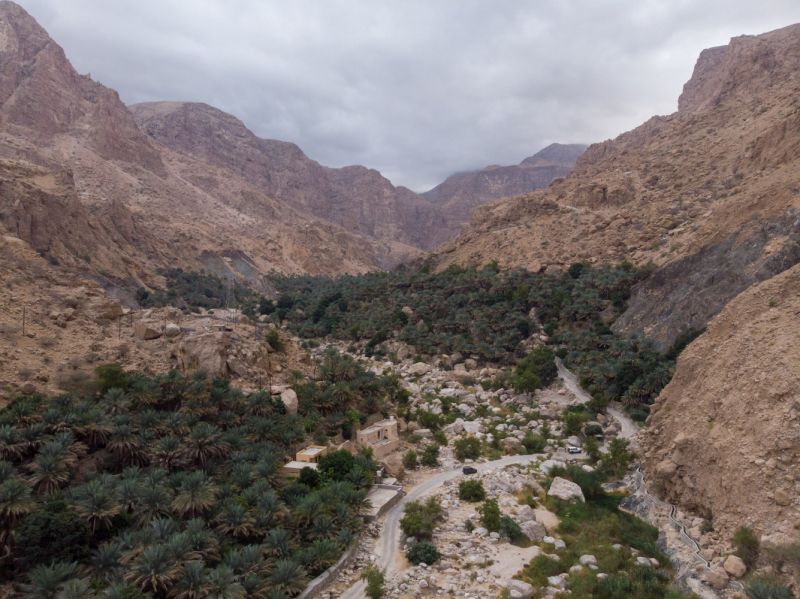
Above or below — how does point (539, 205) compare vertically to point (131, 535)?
above

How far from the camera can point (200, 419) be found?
71.3ft

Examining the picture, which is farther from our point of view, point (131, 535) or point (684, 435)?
point (684, 435)

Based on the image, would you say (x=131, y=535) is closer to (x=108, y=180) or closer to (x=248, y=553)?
(x=248, y=553)

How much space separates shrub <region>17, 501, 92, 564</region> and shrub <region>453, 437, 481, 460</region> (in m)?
18.9

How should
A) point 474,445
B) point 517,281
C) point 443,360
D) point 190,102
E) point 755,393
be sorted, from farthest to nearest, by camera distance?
1. point 190,102
2. point 517,281
3. point 443,360
4. point 474,445
5. point 755,393

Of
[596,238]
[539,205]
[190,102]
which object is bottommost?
[596,238]

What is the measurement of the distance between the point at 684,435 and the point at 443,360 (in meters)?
30.1

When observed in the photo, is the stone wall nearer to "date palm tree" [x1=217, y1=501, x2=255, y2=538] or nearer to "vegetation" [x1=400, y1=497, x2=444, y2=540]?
"vegetation" [x1=400, y1=497, x2=444, y2=540]

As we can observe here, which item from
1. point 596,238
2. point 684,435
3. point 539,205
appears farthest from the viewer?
point 539,205

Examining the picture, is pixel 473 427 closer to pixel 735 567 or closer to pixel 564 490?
pixel 564 490

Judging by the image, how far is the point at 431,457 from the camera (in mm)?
26531

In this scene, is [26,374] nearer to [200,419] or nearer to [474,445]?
[200,419]

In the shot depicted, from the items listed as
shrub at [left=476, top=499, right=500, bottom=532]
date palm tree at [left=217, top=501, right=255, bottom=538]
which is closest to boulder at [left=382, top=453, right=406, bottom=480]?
shrub at [left=476, top=499, right=500, bottom=532]

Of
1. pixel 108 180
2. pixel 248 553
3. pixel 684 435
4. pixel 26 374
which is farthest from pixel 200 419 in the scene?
pixel 108 180
